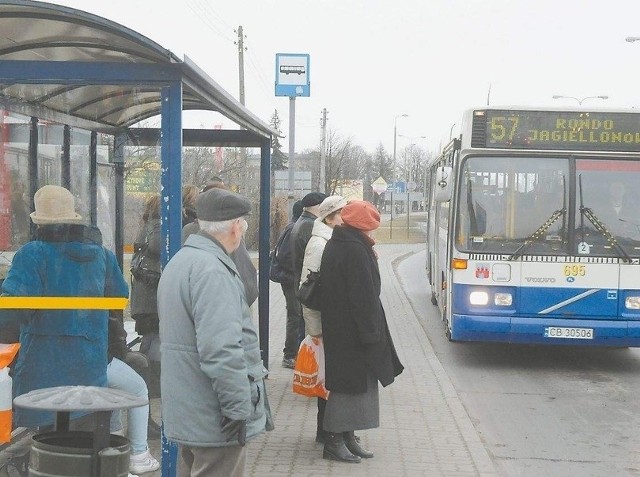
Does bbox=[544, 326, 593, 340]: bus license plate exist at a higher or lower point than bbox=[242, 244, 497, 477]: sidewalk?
higher

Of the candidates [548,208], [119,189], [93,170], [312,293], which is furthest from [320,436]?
[548,208]

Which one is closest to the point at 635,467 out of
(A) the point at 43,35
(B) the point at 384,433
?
(B) the point at 384,433

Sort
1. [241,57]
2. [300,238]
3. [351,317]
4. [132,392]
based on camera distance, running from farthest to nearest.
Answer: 1. [241,57]
2. [300,238]
3. [351,317]
4. [132,392]

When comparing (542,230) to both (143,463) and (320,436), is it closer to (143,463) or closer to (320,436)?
(320,436)

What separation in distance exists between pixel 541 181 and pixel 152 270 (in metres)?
5.46

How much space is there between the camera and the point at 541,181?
10445mm

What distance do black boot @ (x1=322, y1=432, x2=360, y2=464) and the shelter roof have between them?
2414 mm

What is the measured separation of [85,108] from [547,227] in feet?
19.0

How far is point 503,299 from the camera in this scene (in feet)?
34.1

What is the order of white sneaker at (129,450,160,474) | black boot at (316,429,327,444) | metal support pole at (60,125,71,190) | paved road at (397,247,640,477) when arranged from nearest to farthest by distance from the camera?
white sneaker at (129,450,160,474) → metal support pole at (60,125,71,190) → black boot at (316,429,327,444) → paved road at (397,247,640,477)

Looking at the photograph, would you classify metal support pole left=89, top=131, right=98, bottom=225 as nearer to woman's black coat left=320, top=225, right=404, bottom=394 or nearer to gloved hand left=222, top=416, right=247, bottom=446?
woman's black coat left=320, top=225, right=404, bottom=394

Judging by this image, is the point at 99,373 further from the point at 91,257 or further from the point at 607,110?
the point at 607,110

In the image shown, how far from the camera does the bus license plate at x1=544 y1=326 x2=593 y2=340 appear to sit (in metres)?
10.2

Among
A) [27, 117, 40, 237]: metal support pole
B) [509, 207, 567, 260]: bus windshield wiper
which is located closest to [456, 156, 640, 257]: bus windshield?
[509, 207, 567, 260]: bus windshield wiper
